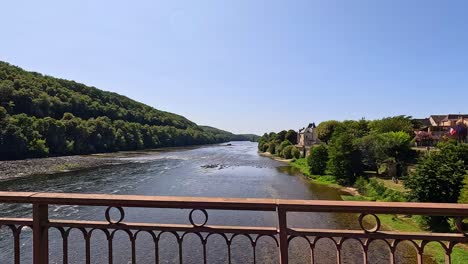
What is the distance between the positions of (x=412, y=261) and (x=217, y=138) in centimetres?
17883

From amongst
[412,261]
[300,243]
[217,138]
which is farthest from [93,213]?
[217,138]

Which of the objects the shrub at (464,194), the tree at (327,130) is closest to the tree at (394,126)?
the tree at (327,130)

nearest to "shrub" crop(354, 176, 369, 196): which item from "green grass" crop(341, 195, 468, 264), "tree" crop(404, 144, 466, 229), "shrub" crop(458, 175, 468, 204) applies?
"green grass" crop(341, 195, 468, 264)

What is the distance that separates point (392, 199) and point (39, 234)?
2583 centimetres

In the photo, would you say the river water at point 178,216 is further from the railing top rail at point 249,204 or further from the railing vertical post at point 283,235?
the railing vertical post at point 283,235

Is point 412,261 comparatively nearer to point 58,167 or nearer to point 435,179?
point 435,179

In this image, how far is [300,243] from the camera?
17.0 meters

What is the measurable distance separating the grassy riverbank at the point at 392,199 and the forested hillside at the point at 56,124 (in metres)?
44.2

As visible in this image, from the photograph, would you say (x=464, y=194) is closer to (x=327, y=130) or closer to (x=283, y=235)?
(x=283, y=235)

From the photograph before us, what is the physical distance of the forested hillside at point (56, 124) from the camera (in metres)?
54.9

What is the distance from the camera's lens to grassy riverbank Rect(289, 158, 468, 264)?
14.9 metres

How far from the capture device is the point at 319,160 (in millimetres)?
45281

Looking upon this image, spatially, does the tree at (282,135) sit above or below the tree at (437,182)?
above

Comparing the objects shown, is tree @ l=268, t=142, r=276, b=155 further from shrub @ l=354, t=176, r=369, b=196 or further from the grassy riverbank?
shrub @ l=354, t=176, r=369, b=196
